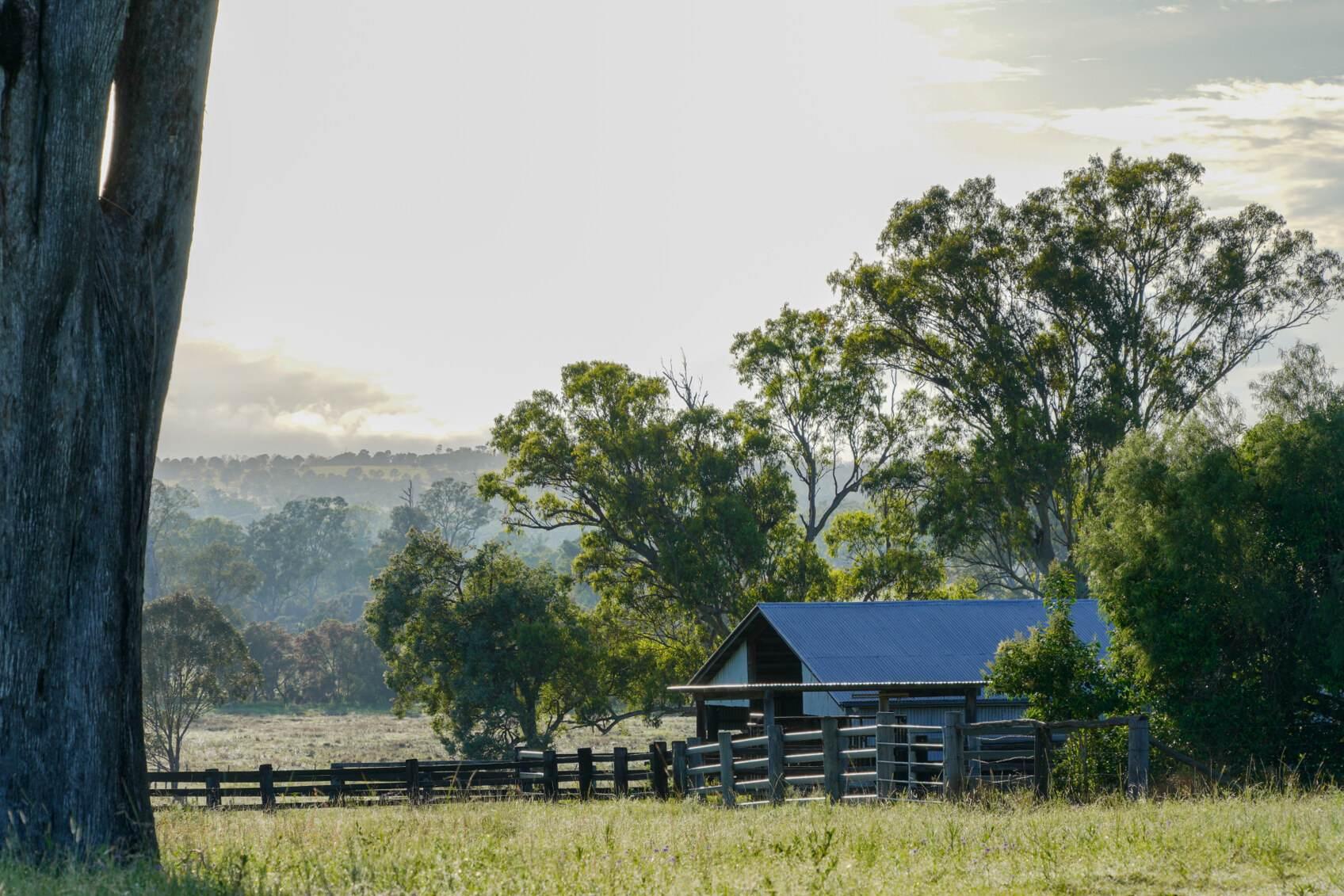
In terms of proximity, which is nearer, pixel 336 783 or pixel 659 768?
pixel 659 768

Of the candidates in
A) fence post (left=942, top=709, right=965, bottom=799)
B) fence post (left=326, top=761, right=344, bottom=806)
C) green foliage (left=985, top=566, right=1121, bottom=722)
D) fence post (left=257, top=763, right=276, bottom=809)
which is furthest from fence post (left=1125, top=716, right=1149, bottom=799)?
fence post (left=257, top=763, right=276, bottom=809)

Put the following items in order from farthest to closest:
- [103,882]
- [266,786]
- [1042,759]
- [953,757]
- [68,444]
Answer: [266,786] → [953,757] → [1042,759] → [68,444] → [103,882]

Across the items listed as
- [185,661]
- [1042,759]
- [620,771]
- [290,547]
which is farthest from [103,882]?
[290,547]

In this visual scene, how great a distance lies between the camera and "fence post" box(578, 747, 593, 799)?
23.9 meters

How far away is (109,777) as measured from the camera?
8500mm

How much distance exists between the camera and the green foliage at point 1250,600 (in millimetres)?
20391

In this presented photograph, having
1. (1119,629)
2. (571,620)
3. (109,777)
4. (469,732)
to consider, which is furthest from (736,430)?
(109,777)

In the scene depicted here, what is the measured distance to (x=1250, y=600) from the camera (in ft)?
67.2

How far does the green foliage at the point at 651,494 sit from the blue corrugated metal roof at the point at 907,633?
1429cm

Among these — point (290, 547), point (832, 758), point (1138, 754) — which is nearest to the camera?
point (1138, 754)

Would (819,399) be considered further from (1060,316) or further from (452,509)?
(452,509)

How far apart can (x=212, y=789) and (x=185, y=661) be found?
35.5 m

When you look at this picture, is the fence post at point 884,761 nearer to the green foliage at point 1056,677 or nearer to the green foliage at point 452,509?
the green foliage at point 1056,677

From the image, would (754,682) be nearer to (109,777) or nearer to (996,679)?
(996,679)
